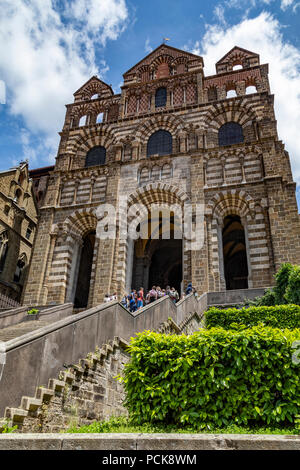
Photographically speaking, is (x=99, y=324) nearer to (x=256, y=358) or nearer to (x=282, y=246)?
(x=256, y=358)

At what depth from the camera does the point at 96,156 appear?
25.6m

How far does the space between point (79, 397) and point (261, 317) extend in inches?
304

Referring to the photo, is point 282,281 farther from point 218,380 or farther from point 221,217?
point 218,380

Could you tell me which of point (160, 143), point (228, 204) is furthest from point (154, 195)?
point (228, 204)

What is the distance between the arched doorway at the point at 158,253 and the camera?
24344 millimetres

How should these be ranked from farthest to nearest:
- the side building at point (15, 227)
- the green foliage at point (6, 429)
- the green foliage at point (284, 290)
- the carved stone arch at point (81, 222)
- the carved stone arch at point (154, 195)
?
the side building at point (15, 227) < the carved stone arch at point (81, 222) < the carved stone arch at point (154, 195) < the green foliage at point (284, 290) < the green foliage at point (6, 429)

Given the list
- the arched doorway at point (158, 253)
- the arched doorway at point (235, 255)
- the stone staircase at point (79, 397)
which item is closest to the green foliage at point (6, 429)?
the stone staircase at point (79, 397)

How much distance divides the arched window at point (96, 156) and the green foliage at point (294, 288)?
53.1 feet

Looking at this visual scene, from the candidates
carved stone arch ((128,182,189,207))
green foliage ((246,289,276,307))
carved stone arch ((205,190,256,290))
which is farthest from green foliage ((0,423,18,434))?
carved stone arch ((128,182,189,207))

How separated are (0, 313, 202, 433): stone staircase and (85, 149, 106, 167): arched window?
17.9 m

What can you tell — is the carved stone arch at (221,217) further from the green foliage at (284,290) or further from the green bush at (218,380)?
the green bush at (218,380)

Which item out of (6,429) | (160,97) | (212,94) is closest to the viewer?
(6,429)
